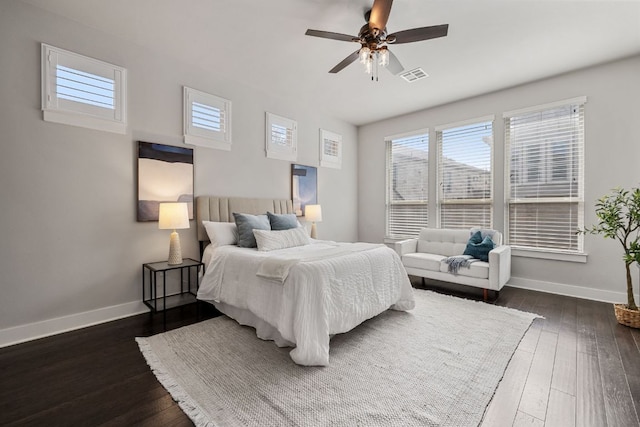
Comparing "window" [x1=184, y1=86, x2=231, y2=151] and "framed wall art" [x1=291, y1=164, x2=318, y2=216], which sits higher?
"window" [x1=184, y1=86, x2=231, y2=151]

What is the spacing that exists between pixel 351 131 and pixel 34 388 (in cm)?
589

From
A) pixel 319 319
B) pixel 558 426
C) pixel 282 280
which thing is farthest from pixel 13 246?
pixel 558 426

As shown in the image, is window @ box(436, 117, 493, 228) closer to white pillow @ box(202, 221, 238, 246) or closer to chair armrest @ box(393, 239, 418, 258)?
chair armrest @ box(393, 239, 418, 258)

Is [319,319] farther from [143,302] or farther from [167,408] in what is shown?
[143,302]

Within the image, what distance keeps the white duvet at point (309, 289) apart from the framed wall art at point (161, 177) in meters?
0.88

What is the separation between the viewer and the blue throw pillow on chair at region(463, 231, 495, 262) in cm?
387

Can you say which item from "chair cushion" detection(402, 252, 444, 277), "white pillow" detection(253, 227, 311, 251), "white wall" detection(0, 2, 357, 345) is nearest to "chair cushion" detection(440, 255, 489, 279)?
"chair cushion" detection(402, 252, 444, 277)

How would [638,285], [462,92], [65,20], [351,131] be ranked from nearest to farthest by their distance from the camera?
[65,20], [638,285], [462,92], [351,131]

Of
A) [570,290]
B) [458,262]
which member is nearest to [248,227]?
[458,262]

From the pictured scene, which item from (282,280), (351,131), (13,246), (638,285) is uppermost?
(351,131)

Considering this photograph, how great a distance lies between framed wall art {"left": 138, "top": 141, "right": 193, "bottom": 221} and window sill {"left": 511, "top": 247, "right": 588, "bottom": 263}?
4838 mm

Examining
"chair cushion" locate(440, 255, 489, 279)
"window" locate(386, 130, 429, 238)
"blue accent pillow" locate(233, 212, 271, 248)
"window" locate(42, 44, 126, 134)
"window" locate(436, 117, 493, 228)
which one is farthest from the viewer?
"window" locate(386, 130, 429, 238)

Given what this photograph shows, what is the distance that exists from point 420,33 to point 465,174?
3.17 meters

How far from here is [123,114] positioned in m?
3.08
